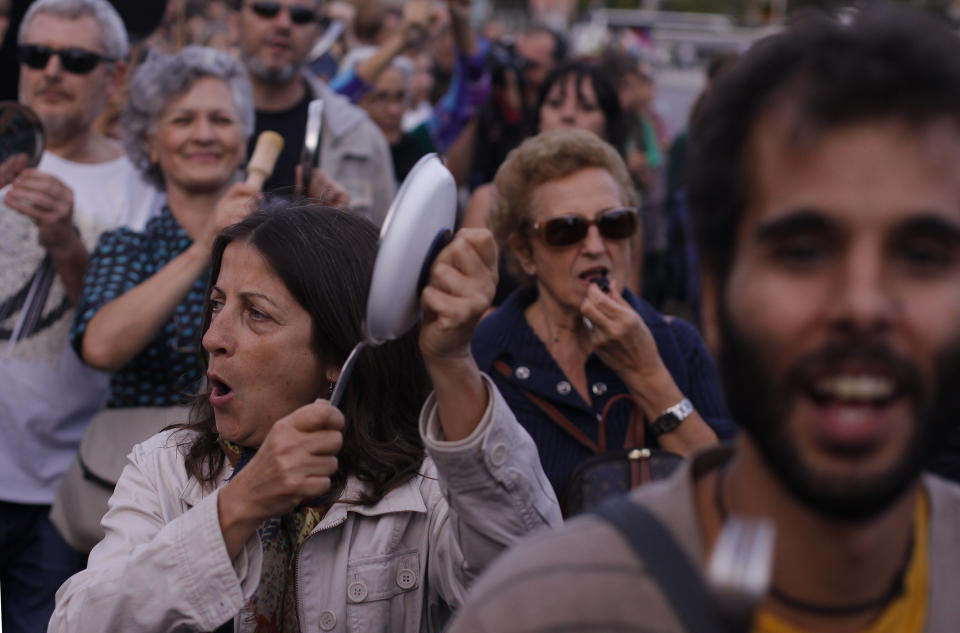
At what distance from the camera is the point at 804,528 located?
4.23ft

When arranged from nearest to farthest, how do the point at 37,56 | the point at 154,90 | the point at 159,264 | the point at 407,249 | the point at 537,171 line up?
1. the point at 407,249
2. the point at 537,171
3. the point at 159,264
4. the point at 154,90
5. the point at 37,56

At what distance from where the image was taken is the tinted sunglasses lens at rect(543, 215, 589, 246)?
3.30 m

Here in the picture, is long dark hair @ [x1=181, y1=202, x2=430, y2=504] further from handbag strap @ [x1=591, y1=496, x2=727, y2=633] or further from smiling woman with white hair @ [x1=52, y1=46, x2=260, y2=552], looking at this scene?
handbag strap @ [x1=591, y1=496, x2=727, y2=633]

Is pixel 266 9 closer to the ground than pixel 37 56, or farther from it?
farther from it

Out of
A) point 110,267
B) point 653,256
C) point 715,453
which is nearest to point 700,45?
point 653,256

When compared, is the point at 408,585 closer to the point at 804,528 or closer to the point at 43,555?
the point at 804,528

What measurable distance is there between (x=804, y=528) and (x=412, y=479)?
1170 mm

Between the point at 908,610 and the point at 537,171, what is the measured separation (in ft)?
7.30

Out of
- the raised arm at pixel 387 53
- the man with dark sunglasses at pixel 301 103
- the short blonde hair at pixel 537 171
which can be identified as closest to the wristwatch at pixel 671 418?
the short blonde hair at pixel 537 171

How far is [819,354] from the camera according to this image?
1.19 meters

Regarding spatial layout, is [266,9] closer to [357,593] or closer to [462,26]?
[462,26]

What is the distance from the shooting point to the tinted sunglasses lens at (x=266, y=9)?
5086 mm

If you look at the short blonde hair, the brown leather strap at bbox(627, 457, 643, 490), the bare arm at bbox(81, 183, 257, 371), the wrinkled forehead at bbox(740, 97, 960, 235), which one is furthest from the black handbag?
the bare arm at bbox(81, 183, 257, 371)

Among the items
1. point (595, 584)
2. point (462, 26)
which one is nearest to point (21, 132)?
point (595, 584)
